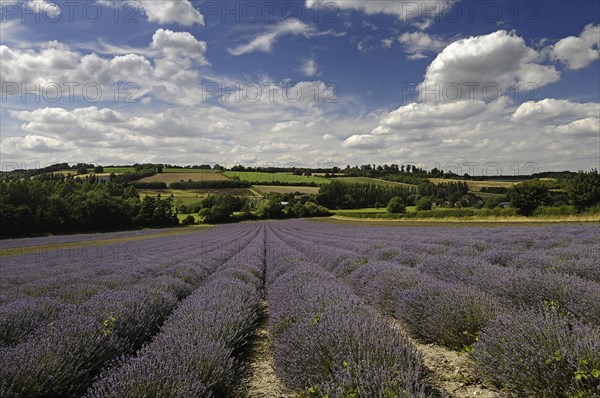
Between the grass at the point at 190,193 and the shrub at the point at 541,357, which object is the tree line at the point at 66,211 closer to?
the grass at the point at 190,193

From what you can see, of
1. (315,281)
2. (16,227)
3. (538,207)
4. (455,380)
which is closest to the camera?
(455,380)

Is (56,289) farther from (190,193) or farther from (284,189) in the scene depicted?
(284,189)

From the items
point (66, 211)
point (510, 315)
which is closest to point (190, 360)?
point (510, 315)

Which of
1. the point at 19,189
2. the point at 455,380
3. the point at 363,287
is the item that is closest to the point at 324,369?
the point at 455,380

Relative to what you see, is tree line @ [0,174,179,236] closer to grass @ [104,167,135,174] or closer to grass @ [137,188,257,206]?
grass @ [137,188,257,206]

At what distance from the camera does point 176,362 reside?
9.46ft

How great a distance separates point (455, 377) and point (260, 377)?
1.93 meters

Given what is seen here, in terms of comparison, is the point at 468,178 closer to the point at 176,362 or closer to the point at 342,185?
the point at 342,185

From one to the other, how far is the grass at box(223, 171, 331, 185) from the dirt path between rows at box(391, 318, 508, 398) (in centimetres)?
9628

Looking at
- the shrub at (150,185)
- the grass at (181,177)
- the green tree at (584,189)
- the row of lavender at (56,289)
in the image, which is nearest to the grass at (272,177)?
the grass at (181,177)

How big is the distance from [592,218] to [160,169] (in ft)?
333

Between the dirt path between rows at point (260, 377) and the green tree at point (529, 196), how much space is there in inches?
1259

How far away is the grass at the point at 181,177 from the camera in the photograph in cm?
9074

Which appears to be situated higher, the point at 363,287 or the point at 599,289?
the point at 599,289
